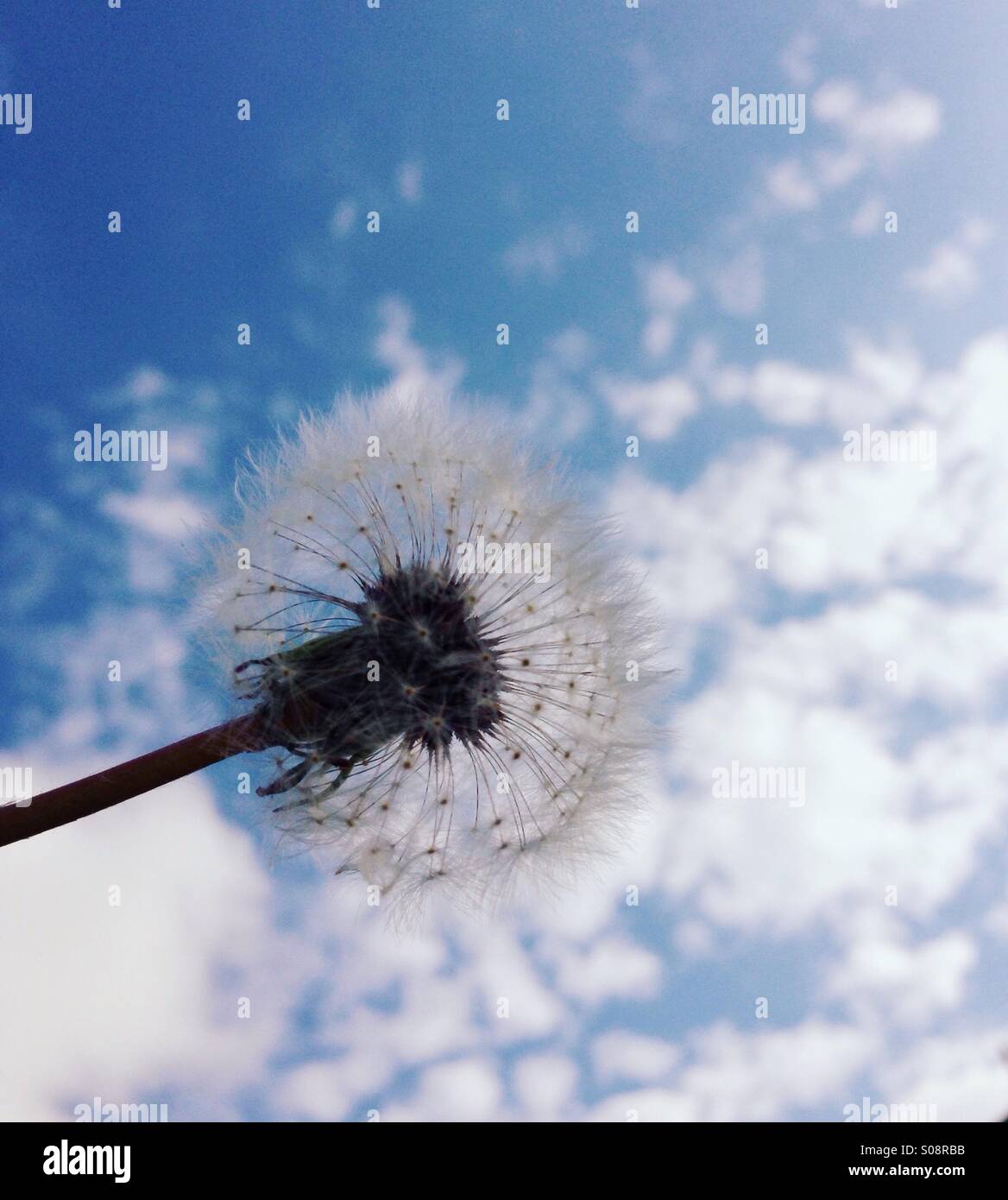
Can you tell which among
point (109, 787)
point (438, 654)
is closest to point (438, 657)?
point (438, 654)

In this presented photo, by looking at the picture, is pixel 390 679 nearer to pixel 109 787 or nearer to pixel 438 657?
pixel 438 657

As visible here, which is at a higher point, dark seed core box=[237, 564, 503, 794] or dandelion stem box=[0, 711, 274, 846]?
dark seed core box=[237, 564, 503, 794]

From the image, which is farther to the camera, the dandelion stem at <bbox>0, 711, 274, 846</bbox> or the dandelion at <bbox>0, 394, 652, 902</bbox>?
the dandelion at <bbox>0, 394, 652, 902</bbox>

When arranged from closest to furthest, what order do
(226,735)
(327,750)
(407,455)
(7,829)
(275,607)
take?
1. (7,829)
2. (226,735)
3. (327,750)
4. (275,607)
5. (407,455)
